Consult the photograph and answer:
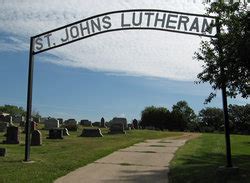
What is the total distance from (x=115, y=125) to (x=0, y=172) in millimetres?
27370

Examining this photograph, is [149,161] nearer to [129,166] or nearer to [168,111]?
[129,166]

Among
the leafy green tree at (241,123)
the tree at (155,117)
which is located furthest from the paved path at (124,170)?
the tree at (155,117)

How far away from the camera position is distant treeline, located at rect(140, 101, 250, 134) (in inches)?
2855

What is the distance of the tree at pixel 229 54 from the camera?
484 inches

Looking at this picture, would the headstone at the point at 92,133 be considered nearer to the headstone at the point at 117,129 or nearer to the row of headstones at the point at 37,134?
the row of headstones at the point at 37,134

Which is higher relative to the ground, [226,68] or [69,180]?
[226,68]

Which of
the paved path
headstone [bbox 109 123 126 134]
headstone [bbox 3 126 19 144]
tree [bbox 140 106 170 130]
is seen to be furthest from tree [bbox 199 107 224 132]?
the paved path

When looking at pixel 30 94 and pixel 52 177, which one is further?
pixel 30 94

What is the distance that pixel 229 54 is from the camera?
41.4 ft

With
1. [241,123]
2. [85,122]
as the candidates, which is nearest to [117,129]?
[85,122]

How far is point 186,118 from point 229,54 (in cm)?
7414

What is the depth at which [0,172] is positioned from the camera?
13172mm

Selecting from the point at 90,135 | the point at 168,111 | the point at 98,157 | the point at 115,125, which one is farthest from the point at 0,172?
the point at 168,111

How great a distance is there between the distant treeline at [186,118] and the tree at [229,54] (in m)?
53.2
